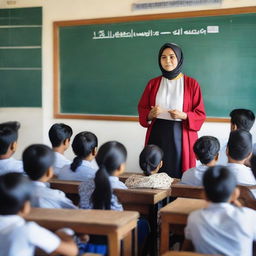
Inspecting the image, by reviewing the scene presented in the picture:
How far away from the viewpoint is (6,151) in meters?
3.01

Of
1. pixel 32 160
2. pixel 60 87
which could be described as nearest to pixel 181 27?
pixel 60 87

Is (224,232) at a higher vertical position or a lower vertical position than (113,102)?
lower

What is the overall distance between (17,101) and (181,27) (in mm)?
2326

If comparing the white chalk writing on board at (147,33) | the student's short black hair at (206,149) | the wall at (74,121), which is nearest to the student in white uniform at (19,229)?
the student's short black hair at (206,149)

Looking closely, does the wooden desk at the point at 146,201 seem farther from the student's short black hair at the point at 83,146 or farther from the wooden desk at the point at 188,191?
the student's short black hair at the point at 83,146

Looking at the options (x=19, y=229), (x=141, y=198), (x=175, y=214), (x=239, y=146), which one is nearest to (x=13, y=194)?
(x=19, y=229)

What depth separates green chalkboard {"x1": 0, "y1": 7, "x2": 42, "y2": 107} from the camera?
18.3 feet

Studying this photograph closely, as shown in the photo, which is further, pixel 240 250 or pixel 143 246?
pixel 143 246

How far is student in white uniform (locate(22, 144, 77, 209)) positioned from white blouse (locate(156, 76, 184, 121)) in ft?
5.88

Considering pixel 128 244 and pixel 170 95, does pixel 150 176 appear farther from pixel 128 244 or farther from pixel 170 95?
pixel 170 95

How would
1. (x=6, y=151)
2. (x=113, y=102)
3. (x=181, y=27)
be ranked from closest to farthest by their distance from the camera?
1. (x=6, y=151)
2. (x=181, y=27)
3. (x=113, y=102)

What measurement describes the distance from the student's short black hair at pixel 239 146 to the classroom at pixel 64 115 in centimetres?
195

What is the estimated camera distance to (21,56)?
5648 mm

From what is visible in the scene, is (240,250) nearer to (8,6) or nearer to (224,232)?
(224,232)
